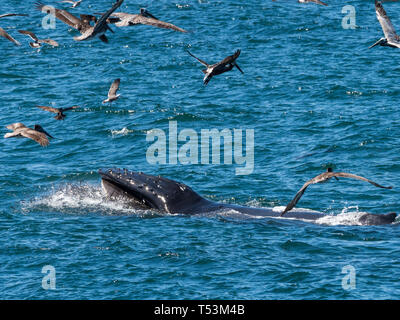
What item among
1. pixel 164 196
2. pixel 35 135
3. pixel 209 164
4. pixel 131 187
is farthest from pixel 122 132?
pixel 35 135

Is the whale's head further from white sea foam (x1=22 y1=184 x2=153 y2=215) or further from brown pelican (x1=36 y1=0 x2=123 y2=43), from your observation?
brown pelican (x1=36 y1=0 x2=123 y2=43)

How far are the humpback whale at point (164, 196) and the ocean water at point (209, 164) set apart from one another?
352mm

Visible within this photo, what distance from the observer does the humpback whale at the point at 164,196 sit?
81.7 feet

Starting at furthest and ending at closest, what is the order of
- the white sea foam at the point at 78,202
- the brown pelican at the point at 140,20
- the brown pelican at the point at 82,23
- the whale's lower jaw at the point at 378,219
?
the white sea foam at the point at 78,202, the whale's lower jaw at the point at 378,219, the brown pelican at the point at 82,23, the brown pelican at the point at 140,20

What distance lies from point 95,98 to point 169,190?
16.5 metres

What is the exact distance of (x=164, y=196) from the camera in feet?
82.9

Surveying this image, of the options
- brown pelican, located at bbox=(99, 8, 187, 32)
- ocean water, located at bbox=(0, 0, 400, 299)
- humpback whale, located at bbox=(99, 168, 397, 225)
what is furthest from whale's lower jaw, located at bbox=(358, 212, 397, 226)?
brown pelican, located at bbox=(99, 8, 187, 32)

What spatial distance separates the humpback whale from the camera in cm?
2491

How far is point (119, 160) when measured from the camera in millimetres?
32969


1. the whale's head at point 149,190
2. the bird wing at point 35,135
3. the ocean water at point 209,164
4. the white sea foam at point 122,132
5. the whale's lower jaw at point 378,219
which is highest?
the bird wing at point 35,135

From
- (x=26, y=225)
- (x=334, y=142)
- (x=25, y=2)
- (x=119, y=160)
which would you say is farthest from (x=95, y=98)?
(x=25, y=2)

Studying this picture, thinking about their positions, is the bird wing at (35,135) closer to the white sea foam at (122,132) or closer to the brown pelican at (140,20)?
the brown pelican at (140,20)

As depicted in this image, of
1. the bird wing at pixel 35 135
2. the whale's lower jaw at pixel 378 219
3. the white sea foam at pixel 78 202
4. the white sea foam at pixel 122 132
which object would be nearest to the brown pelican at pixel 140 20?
the bird wing at pixel 35 135
